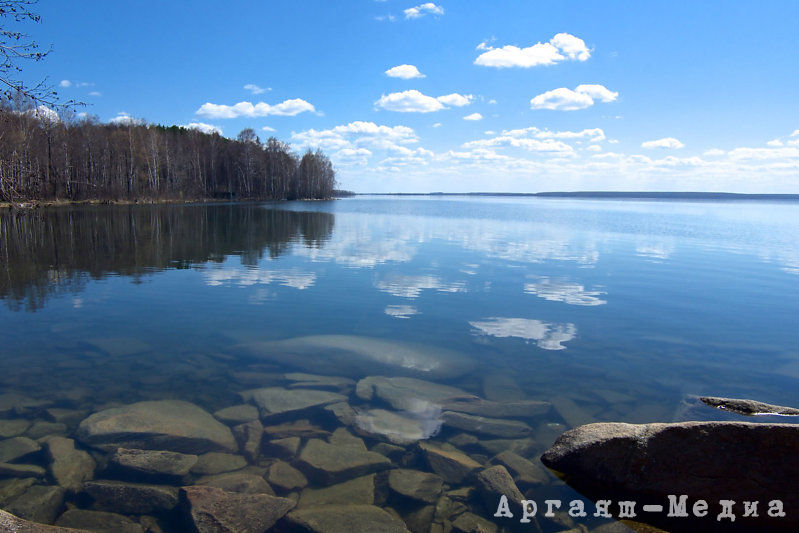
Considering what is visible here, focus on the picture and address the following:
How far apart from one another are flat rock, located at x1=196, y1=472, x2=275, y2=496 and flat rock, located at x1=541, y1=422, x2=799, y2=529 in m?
4.27

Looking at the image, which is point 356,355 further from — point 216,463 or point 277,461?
point 216,463

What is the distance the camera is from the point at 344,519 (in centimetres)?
567

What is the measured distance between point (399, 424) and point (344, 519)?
2465 mm

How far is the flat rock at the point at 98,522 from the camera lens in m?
5.48

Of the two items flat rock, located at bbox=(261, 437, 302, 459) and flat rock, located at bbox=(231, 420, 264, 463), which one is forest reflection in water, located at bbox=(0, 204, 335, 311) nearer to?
flat rock, located at bbox=(231, 420, 264, 463)

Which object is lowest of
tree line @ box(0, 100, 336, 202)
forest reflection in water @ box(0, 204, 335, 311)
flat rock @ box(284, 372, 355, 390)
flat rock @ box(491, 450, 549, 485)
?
flat rock @ box(491, 450, 549, 485)

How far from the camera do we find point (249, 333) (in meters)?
12.6

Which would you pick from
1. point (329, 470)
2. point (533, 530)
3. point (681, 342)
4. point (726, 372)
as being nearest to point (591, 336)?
point (681, 342)

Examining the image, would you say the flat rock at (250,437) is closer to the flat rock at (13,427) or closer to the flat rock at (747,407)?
the flat rock at (13,427)

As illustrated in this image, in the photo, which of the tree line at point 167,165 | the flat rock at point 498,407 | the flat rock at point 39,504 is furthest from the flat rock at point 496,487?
the tree line at point 167,165

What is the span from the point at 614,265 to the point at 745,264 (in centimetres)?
845

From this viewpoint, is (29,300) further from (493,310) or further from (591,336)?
(591,336)

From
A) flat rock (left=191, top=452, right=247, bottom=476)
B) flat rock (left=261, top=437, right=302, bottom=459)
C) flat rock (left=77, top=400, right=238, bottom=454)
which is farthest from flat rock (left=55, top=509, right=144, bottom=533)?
flat rock (left=261, top=437, right=302, bottom=459)

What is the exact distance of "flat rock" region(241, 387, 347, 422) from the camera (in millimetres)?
8253
